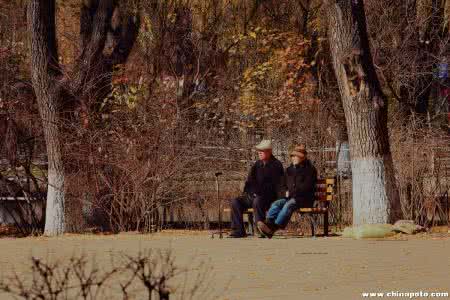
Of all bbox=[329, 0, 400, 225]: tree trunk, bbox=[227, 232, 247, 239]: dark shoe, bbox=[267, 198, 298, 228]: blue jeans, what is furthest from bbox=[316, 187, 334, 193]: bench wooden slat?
bbox=[227, 232, 247, 239]: dark shoe

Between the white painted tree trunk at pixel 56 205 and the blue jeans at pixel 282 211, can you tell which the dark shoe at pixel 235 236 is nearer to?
the blue jeans at pixel 282 211

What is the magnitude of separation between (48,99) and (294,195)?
571 centimetres

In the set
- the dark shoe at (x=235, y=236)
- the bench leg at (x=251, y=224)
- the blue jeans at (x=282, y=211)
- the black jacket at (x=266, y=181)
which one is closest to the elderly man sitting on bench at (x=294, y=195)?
the blue jeans at (x=282, y=211)

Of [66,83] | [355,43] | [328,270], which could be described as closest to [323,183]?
[355,43]

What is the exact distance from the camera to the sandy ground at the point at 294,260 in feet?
36.9

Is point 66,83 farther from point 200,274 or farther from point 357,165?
point 200,274

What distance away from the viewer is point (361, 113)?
20.6 metres

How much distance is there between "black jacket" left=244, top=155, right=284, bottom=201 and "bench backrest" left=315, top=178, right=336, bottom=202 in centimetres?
69

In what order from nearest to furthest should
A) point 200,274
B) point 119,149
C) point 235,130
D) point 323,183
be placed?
1. point 200,274
2. point 323,183
3. point 119,149
4. point 235,130

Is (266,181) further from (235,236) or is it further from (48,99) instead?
(48,99)

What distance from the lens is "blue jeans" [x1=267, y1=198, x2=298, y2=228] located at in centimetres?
1956

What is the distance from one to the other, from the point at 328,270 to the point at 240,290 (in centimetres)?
218

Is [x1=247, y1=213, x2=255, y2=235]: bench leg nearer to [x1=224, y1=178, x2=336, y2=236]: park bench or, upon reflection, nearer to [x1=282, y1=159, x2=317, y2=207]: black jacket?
[x1=224, y1=178, x2=336, y2=236]: park bench

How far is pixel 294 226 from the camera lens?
70.4 feet
